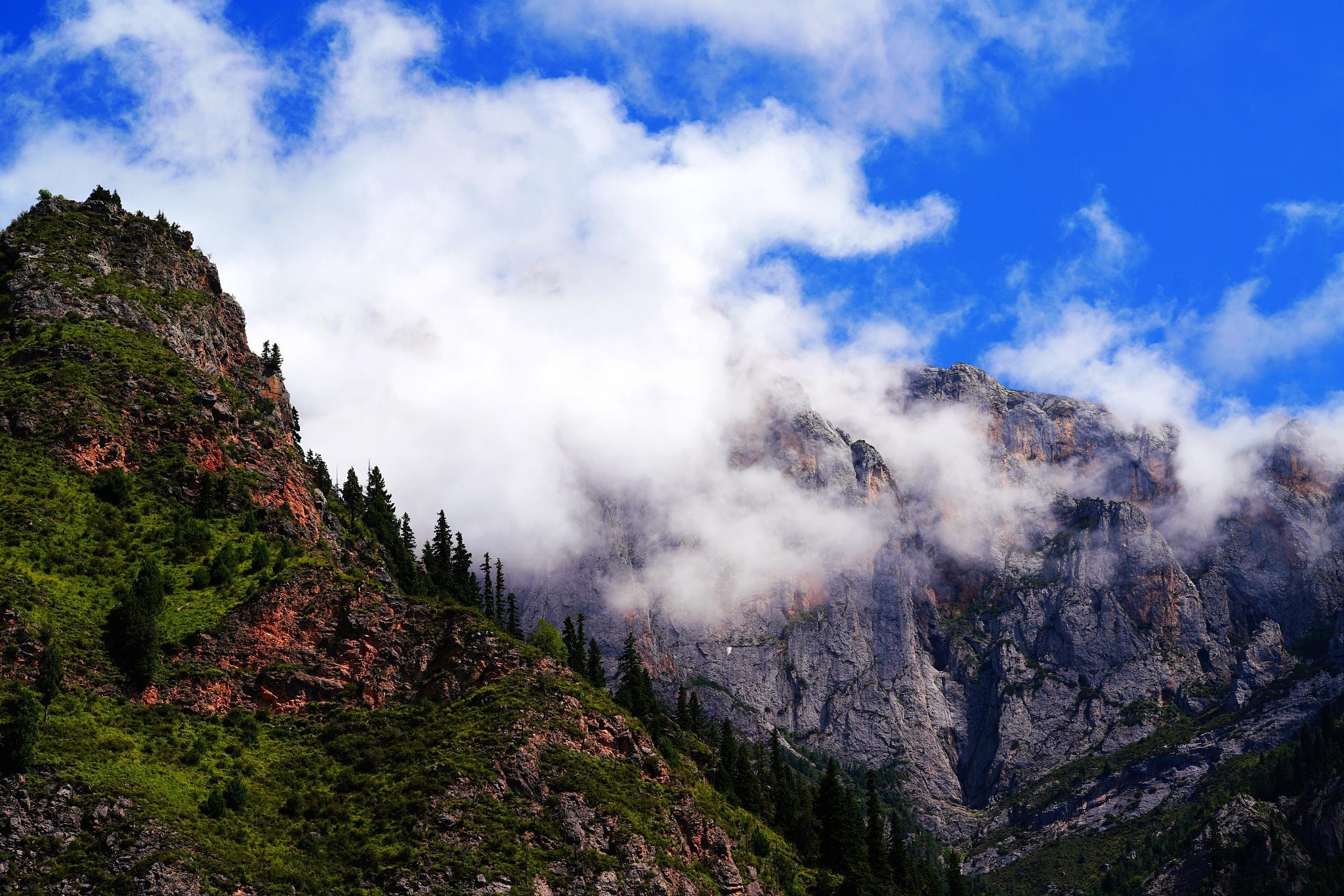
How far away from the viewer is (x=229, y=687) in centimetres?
10262

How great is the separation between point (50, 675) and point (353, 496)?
337ft

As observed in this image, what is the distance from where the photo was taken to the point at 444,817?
98.4 m

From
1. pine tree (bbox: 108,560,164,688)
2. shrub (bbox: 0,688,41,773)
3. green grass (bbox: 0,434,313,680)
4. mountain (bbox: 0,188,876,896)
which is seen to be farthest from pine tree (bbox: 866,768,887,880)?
shrub (bbox: 0,688,41,773)

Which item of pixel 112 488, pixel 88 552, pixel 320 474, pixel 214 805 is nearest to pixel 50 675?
pixel 214 805

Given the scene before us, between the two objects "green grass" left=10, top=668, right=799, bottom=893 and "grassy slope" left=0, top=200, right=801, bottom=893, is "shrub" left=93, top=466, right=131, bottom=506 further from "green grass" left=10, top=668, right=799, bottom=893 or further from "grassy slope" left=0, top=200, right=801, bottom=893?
"green grass" left=10, top=668, right=799, bottom=893

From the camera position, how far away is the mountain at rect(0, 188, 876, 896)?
3290 inches

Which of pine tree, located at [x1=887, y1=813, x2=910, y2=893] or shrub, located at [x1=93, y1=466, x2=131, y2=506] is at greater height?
shrub, located at [x1=93, y1=466, x2=131, y2=506]

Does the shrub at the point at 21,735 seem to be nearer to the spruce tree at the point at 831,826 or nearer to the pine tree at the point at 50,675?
the pine tree at the point at 50,675

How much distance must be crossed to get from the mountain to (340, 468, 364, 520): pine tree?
39806mm

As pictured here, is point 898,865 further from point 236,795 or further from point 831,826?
point 236,795

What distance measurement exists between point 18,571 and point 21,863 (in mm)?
31437

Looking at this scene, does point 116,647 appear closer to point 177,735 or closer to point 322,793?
point 177,735

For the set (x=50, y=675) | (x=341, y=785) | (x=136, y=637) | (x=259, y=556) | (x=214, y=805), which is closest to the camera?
(x=50, y=675)

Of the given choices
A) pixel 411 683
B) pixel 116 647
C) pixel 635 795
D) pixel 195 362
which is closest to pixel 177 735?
pixel 116 647
